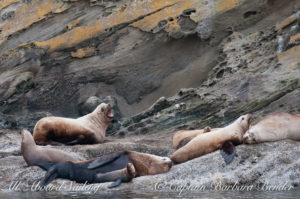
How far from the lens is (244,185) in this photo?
30.2 feet

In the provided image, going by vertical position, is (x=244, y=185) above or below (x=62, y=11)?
below

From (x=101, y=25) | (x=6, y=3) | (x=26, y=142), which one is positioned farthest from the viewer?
(x=6, y=3)

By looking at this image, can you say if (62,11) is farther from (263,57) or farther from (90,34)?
(263,57)

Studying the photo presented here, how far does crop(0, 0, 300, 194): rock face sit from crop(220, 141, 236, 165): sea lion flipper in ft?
8.80

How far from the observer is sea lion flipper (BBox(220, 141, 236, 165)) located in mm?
9686

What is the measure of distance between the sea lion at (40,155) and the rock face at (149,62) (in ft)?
6.21

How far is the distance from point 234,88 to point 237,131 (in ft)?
11.0

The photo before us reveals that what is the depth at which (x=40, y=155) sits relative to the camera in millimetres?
10570

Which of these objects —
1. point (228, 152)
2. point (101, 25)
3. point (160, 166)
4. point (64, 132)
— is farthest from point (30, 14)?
point (228, 152)

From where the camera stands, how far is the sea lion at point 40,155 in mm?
10469

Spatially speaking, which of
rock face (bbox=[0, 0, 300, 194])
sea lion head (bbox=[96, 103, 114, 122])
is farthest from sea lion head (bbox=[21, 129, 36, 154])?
sea lion head (bbox=[96, 103, 114, 122])

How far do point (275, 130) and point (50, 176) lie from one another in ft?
12.5

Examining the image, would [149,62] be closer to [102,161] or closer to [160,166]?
[160,166]

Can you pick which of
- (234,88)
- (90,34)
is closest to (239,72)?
(234,88)
